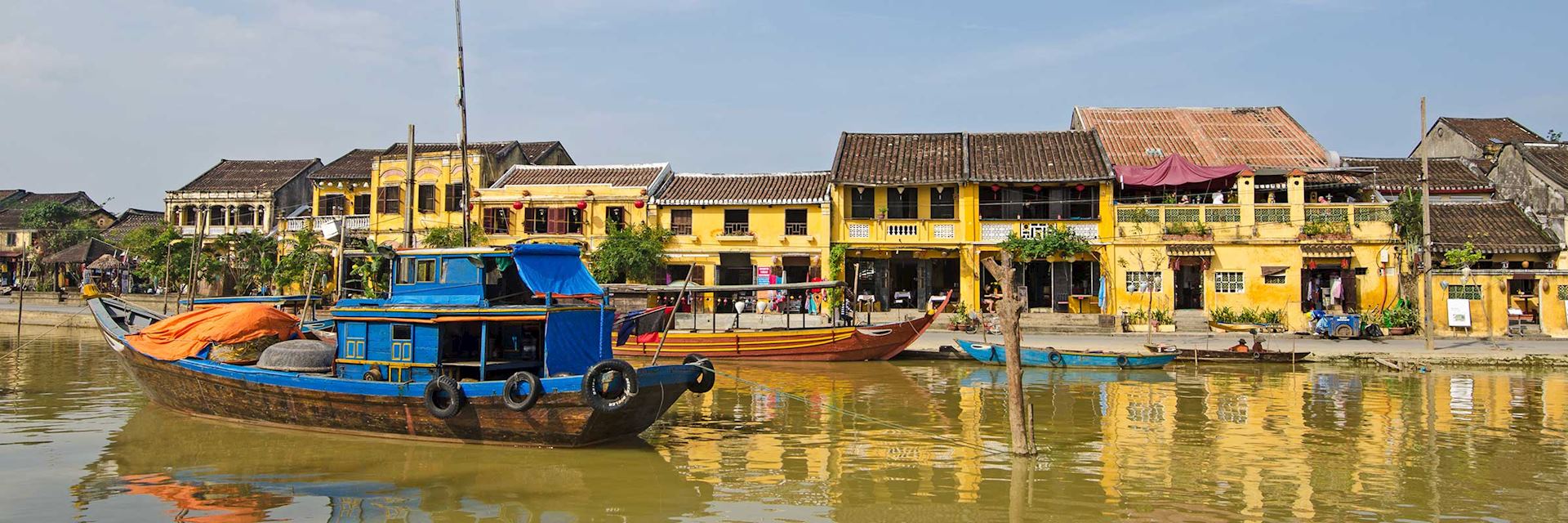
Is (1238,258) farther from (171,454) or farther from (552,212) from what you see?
(171,454)

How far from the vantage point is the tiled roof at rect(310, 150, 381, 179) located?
120ft

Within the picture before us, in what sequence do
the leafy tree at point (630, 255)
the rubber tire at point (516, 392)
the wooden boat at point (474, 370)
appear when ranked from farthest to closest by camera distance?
1. the leafy tree at point (630, 255)
2. the wooden boat at point (474, 370)
3. the rubber tire at point (516, 392)

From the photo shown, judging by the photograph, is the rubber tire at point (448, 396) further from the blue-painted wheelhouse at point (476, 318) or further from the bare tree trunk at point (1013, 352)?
the bare tree trunk at point (1013, 352)

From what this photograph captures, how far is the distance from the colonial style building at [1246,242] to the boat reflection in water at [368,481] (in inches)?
779

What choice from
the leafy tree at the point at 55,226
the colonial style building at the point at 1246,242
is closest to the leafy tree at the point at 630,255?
the colonial style building at the point at 1246,242

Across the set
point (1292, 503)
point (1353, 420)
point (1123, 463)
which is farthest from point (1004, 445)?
point (1353, 420)

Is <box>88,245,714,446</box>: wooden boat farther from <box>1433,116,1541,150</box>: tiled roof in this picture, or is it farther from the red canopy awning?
<box>1433,116,1541,150</box>: tiled roof

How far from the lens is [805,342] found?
23.8 m

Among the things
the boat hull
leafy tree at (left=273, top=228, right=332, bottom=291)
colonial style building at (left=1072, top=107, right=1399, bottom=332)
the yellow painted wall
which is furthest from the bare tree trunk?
leafy tree at (left=273, top=228, right=332, bottom=291)

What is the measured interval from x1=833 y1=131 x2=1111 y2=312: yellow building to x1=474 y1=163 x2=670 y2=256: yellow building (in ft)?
21.4

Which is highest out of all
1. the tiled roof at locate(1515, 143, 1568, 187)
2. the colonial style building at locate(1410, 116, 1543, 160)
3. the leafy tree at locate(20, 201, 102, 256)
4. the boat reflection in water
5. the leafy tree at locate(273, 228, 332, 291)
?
the colonial style building at locate(1410, 116, 1543, 160)

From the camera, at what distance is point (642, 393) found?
12.4m

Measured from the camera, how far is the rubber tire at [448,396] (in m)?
12.2

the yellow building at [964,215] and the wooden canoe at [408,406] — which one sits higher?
the yellow building at [964,215]
